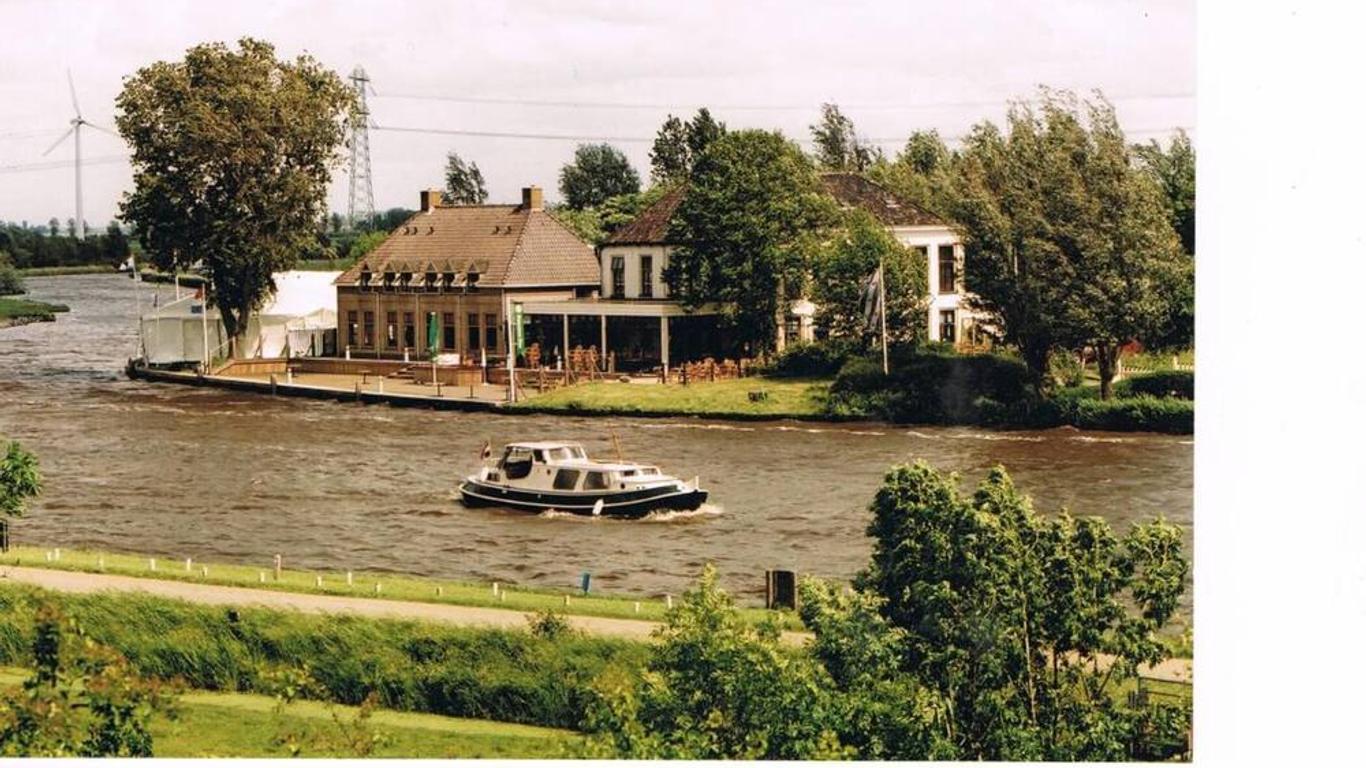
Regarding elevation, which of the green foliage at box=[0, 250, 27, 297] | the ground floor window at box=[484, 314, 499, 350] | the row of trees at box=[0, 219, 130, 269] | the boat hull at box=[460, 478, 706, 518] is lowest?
the boat hull at box=[460, 478, 706, 518]

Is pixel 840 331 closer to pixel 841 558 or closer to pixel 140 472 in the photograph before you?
pixel 841 558

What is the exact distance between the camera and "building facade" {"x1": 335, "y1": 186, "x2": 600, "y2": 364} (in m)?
22.3

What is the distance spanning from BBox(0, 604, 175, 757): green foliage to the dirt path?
292cm

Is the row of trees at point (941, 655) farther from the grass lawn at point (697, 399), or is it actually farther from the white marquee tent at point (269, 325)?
the white marquee tent at point (269, 325)

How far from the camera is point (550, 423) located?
68.5 feet

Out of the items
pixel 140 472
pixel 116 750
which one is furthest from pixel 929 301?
pixel 116 750

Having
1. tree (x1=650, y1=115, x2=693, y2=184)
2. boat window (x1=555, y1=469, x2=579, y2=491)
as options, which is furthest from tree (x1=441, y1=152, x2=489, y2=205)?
boat window (x1=555, y1=469, x2=579, y2=491)

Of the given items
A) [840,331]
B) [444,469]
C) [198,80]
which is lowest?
[444,469]

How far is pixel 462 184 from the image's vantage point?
68.5ft

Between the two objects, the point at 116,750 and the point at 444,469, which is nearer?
the point at 116,750

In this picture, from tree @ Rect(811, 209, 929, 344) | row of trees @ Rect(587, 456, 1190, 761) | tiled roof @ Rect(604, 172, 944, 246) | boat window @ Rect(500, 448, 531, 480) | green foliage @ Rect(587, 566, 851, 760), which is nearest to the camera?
green foliage @ Rect(587, 566, 851, 760)

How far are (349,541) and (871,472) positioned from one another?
4868mm

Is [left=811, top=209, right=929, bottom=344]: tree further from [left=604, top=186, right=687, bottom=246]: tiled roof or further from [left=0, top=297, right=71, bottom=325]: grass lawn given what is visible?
[left=0, top=297, right=71, bottom=325]: grass lawn

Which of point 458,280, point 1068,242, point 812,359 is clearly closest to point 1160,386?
point 1068,242
